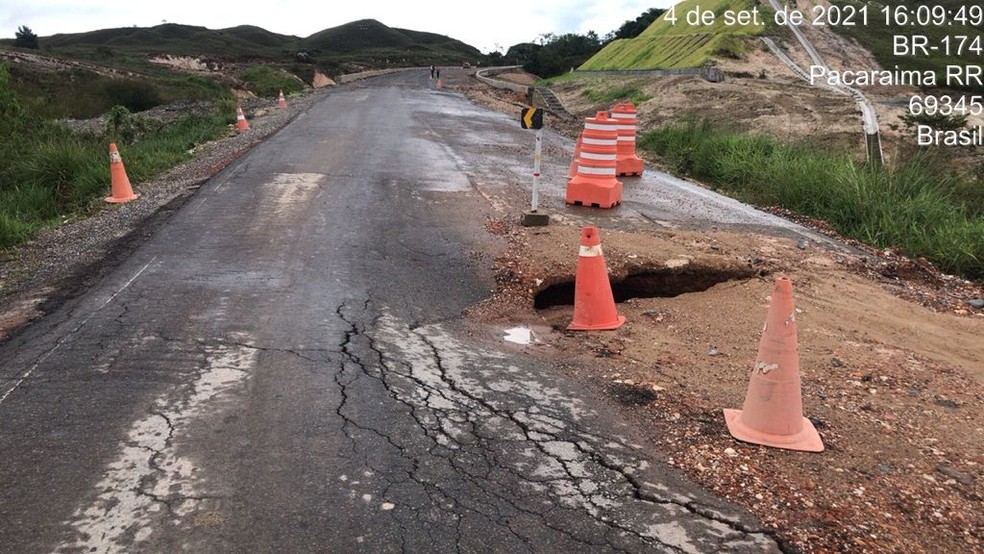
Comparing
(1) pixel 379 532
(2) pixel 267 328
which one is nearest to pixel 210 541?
(1) pixel 379 532

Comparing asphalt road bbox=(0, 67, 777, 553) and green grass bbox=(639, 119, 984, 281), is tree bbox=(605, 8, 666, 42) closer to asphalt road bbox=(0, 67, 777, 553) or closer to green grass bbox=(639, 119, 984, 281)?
green grass bbox=(639, 119, 984, 281)

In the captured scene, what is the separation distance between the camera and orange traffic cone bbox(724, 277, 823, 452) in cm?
375

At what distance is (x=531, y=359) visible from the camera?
487 cm

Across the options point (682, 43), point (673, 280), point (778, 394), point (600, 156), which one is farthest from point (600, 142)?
point (682, 43)

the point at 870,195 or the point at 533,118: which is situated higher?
the point at 533,118

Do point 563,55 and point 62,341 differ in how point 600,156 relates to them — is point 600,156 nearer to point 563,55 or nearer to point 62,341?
point 62,341

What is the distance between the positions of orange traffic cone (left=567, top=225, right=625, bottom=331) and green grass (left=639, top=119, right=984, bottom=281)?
4848mm

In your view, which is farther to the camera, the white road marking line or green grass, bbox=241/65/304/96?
green grass, bbox=241/65/304/96

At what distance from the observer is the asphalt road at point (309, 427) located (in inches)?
114

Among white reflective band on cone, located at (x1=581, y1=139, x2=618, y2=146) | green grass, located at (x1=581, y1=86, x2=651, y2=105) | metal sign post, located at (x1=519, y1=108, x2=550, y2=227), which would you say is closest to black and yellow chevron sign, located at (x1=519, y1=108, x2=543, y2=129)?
metal sign post, located at (x1=519, y1=108, x2=550, y2=227)

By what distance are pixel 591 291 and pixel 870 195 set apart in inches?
235

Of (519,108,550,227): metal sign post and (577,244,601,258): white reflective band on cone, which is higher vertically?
(519,108,550,227): metal sign post

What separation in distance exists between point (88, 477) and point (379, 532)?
1458 millimetres

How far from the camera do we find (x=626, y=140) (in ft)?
41.0
